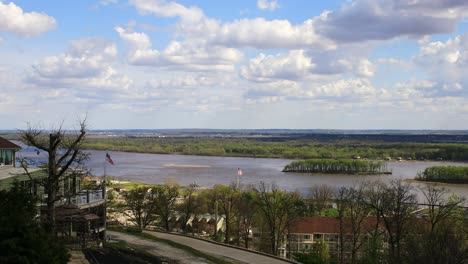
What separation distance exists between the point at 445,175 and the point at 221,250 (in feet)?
246

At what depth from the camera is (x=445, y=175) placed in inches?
3620

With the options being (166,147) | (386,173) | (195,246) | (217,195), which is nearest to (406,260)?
(195,246)

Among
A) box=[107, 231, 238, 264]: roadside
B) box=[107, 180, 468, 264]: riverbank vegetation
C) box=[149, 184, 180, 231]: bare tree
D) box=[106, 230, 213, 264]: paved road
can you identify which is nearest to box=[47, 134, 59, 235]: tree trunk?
box=[107, 231, 238, 264]: roadside

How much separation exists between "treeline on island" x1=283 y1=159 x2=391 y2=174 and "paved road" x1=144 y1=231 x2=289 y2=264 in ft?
260

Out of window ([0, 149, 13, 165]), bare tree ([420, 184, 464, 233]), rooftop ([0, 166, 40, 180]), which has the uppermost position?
window ([0, 149, 13, 165])

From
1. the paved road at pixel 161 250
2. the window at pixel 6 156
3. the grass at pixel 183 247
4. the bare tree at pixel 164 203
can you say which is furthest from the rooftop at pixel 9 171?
Result: the bare tree at pixel 164 203

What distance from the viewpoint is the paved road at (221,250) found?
23.7 m

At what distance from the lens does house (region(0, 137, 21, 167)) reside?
2462 cm

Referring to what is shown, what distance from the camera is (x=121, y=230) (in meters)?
30.1

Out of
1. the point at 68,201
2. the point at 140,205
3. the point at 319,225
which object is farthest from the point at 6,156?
the point at 319,225

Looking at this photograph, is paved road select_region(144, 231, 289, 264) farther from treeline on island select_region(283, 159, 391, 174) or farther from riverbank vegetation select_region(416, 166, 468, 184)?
treeline on island select_region(283, 159, 391, 174)

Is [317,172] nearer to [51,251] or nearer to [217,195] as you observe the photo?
[217,195]

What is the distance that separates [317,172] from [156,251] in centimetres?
8962

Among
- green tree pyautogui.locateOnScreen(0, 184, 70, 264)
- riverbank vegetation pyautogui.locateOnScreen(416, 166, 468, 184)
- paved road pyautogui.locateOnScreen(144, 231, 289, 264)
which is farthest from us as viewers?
riverbank vegetation pyautogui.locateOnScreen(416, 166, 468, 184)
